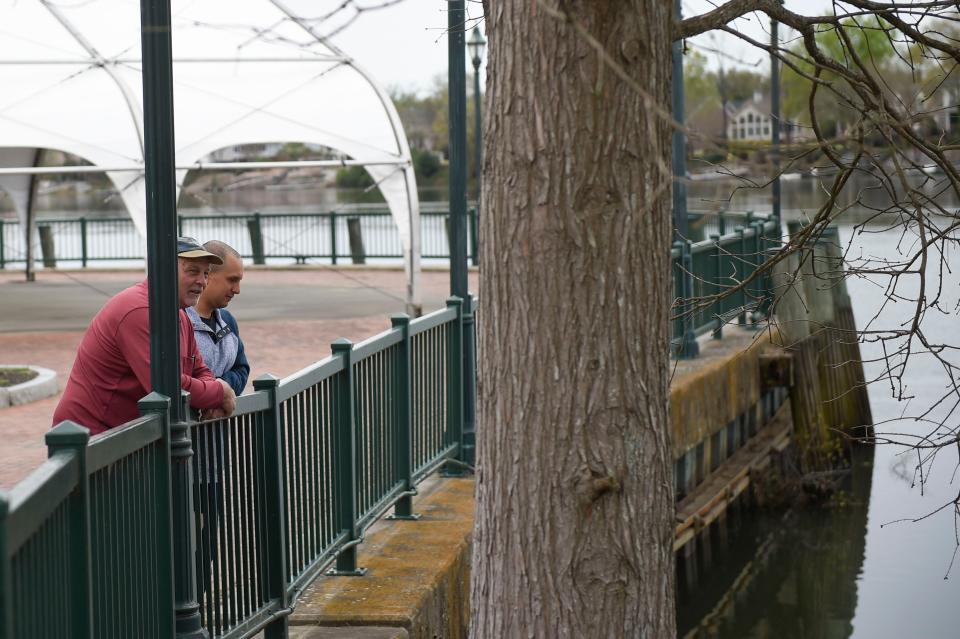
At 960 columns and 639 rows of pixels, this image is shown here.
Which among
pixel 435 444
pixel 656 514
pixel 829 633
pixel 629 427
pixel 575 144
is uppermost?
pixel 575 144

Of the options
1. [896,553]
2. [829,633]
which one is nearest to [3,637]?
[829,633]

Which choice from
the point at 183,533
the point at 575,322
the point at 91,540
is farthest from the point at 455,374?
the point at 91,540

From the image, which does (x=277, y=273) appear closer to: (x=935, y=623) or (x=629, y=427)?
(x=935, y=623)

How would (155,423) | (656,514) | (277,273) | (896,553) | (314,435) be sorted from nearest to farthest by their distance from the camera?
(656,514), (155,423), (314,435), (896,553), (277,273)

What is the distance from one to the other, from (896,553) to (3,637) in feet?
42.4

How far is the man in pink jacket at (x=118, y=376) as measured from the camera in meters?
4.94

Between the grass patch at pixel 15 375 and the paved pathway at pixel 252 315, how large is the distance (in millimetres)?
462

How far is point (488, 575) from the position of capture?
4152mm

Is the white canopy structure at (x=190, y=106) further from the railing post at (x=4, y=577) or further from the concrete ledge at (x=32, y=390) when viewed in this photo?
the railing post at (x=4, y=577)

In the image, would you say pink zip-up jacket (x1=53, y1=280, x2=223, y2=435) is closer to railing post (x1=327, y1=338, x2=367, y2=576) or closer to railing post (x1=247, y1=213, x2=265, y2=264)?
railing post (x1=327, y1=338, x2=367, y2=576)

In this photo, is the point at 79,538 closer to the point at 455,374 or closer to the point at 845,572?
the point at 455,374

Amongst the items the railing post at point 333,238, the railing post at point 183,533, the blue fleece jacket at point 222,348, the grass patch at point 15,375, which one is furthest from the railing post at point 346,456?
the railing post at point 333,238

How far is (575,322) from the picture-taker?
3891 millimetres

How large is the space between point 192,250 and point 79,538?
202 cm
